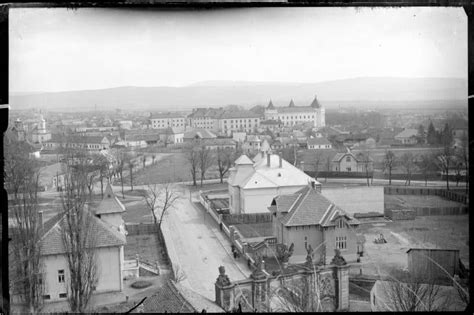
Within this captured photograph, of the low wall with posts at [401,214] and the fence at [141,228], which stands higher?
the low wall with posts at [401,214]

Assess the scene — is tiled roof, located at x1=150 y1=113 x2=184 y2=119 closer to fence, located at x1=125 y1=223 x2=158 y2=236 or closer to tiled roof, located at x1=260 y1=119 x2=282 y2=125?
tiled roof, located at x1=260 y1=119 x2=282 y2=125

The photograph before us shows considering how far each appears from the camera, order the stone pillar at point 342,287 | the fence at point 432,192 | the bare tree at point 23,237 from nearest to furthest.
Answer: the bare tree at point 23,237, the stone pillar at point 342,287, the fence at point 432,192

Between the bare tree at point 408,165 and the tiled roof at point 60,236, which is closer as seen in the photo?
the tiled roof at point 60,236

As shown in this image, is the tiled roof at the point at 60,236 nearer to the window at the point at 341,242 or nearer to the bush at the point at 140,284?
the bush at the point at 140,284

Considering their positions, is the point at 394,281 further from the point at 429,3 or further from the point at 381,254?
the point at 429,3

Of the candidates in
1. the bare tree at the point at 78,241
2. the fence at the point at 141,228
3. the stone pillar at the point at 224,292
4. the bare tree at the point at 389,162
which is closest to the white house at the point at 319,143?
the bare tree at the point at 389,162

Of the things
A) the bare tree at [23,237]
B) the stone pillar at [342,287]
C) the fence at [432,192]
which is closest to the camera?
the bare tree at [23,237]

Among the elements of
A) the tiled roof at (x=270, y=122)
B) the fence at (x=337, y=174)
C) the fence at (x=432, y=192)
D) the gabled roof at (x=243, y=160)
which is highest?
the tiled roof at (x=270, y=122)

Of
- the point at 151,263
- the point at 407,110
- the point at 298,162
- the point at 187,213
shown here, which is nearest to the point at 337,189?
the point at 298,162

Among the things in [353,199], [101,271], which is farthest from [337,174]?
[101,271]

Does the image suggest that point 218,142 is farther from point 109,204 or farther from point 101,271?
point 101,271
